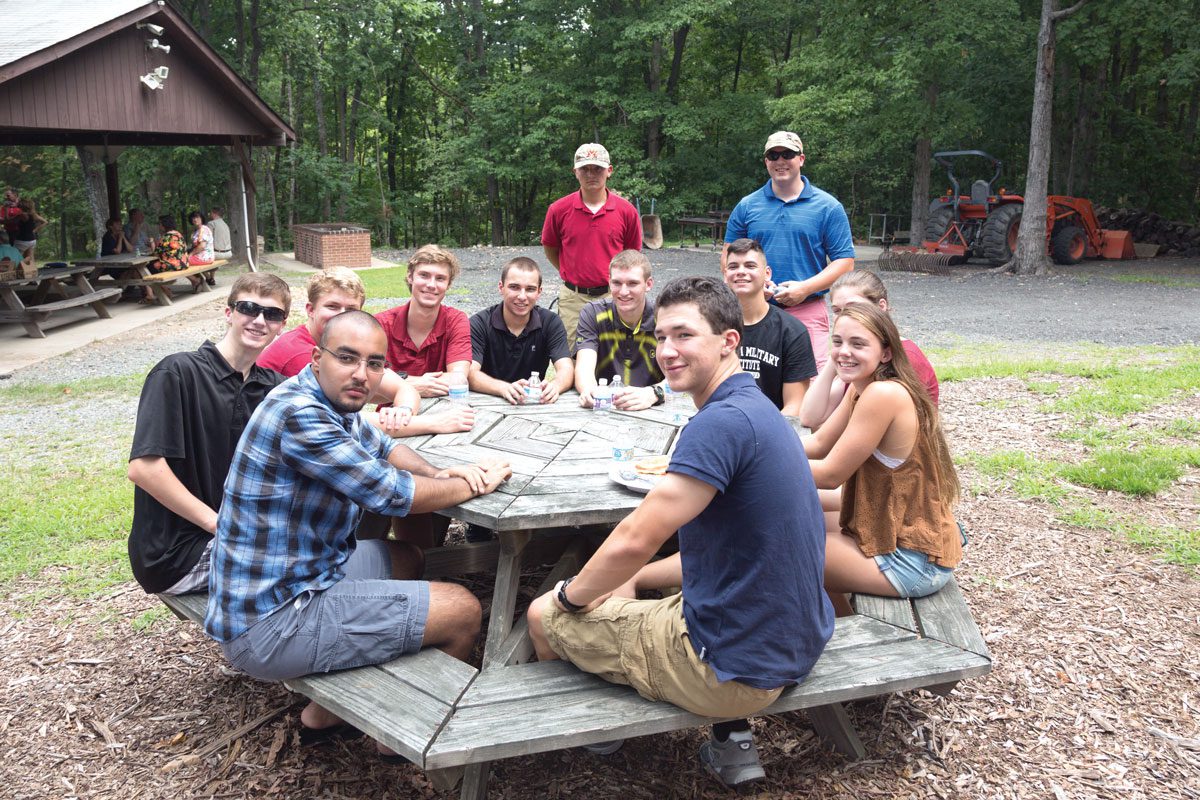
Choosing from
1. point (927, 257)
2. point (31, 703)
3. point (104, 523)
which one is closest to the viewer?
point (31, 703)

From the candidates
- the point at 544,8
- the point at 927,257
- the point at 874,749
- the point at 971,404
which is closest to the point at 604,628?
the point at 874,749

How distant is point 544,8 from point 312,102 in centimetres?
1354

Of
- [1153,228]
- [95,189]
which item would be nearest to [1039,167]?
[1153,228]

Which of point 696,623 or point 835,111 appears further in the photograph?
point 835,111

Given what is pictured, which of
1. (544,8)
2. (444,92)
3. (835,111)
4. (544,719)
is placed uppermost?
(544,8)

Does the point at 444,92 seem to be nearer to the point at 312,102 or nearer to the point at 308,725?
the point at 312,102

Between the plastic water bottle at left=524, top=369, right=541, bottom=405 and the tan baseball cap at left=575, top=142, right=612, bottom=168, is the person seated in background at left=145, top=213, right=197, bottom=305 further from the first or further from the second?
the plastic water bottle at left=524, top=369, right=541, bottom=405

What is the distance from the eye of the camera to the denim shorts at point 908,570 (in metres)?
2.85

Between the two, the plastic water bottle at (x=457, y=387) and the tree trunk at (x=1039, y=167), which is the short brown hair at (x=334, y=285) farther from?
the tree trunk at (x=1039, y=167)

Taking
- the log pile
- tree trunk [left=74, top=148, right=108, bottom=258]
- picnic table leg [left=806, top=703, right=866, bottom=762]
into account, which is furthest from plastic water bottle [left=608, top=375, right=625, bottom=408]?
the log pile

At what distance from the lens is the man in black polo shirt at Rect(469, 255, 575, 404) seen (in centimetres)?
451

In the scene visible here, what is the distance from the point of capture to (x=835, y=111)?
1697 centimetres

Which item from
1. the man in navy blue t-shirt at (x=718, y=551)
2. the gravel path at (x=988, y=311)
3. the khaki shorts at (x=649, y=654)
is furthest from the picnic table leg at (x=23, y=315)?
the man in navy blue t-shirt at (x=718, y=551)

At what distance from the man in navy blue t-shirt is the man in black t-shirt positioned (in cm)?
177
